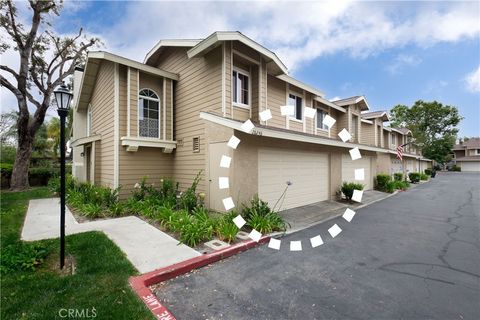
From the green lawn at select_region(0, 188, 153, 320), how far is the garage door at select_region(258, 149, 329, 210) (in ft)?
15.0

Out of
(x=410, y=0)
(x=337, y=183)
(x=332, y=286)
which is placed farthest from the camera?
(x=337, y=183)

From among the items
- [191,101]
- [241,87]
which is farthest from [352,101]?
[191,101]

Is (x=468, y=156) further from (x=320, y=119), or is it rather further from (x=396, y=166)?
(x=320, y=119)

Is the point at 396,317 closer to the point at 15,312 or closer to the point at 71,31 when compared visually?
the point at 15,312

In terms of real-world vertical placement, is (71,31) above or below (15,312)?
above

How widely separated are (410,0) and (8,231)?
37.8 ft

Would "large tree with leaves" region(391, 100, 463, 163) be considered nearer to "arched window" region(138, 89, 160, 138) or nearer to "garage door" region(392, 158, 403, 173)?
"garage door" region(392, 158, 403, 173)

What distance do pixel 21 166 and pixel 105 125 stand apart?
8.61 m

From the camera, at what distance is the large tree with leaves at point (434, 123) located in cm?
3872

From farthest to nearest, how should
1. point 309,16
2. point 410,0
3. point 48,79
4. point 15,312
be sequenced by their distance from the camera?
point 48,79 < point 309,16 < point 410,0 < point 15,312

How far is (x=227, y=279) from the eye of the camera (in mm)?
3709

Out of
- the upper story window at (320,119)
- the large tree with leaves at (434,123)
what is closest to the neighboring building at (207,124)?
the upper story window at (320,119)

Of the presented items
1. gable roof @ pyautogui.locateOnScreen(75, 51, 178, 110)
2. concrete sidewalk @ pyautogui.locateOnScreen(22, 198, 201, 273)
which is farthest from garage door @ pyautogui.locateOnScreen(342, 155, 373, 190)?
concrete sidewalk @ pyautogui.locateOnScreen(22, 198, 201, 273)

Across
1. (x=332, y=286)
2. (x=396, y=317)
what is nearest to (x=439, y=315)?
(x=396, y=317)
